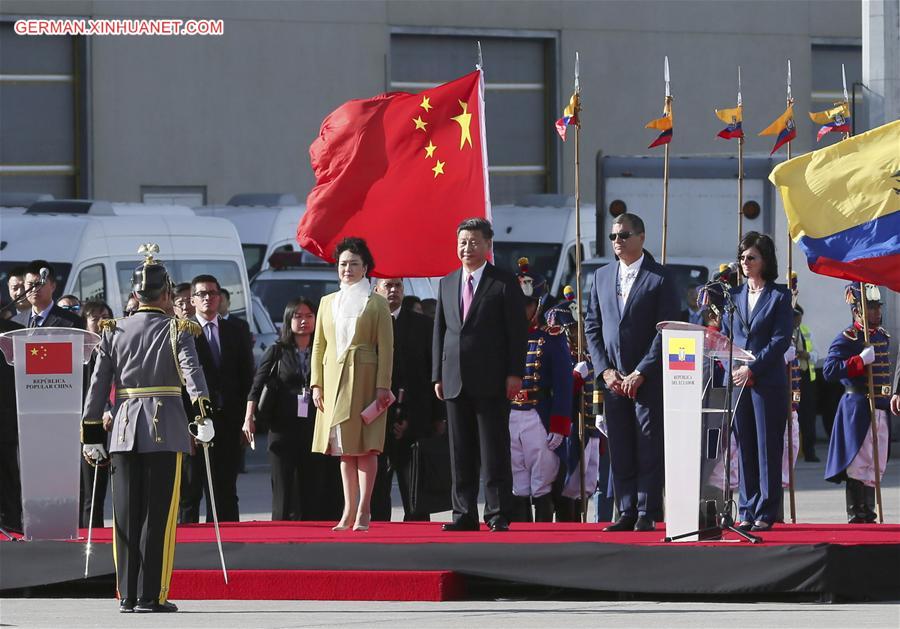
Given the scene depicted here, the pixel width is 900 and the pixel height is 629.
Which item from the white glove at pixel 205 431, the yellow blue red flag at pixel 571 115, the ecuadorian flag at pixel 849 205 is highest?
the yellow blue red flag at pixel 571 115

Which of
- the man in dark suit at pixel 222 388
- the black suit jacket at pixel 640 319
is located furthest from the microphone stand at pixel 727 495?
the man in dark suit at pixel 222 388

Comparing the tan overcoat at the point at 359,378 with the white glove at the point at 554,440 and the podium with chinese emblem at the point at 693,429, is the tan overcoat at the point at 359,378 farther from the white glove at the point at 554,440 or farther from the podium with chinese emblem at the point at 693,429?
the white glove at the point at 554,440

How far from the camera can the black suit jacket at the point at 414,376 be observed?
1304 cm

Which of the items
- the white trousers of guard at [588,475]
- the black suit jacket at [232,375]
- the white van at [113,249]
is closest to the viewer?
A: the black suit jacket at [232,375]

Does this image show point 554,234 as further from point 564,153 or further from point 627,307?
point 627,307

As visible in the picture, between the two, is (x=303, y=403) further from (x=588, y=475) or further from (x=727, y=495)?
(x=727, y=495)

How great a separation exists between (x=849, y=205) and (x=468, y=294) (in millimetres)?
2383

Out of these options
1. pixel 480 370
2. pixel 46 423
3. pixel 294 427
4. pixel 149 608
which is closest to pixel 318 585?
pixel 149 608

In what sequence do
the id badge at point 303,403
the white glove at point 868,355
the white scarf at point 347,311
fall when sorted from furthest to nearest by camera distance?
the white glove at point 868,355 → the id badge at point 303,403 → the white scarf at point 347,311

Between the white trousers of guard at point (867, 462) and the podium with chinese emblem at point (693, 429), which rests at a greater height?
the podium with chinese emblem at point (693, 429)

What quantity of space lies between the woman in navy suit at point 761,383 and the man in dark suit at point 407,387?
250 centimetres

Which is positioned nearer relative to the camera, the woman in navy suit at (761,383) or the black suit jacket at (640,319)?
the black suit jacket at (640,319)

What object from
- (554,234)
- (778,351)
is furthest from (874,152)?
(554,234)

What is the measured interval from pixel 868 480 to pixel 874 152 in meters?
3.20
